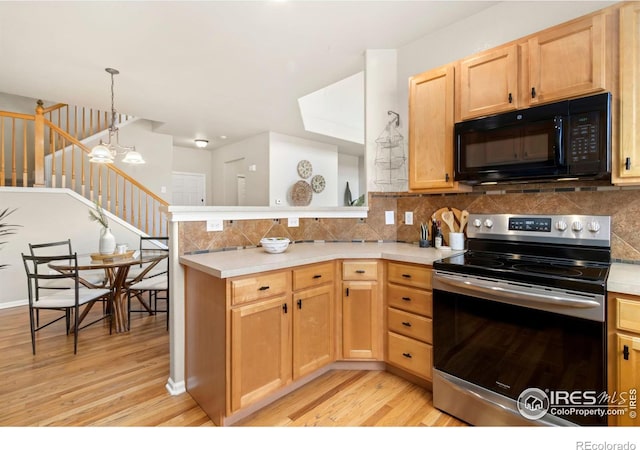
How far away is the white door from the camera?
7.07 m

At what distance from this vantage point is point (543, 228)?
76.4 inches

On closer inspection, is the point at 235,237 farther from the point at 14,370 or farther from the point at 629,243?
the point at 629,243

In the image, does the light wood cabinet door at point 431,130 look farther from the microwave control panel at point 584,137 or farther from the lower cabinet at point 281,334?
the lower cabinet at point 281,334

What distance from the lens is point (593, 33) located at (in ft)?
Answer: 5.21

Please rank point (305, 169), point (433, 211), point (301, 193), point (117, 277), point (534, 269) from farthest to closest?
point (305, 169), point (301, 193), point (117, 277), point (433, 211), point (534, 269)

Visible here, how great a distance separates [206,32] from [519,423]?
11.4 ft

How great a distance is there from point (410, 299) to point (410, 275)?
0.53 ft

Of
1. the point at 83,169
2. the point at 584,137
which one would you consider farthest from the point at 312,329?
the point at 83,169

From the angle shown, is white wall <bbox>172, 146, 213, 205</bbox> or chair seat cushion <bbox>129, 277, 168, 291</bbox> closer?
Result: chair seat cushion <bbox>129, 277, 168, 291</bbox>

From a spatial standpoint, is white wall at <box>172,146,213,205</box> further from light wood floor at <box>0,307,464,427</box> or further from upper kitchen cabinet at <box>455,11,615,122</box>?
upper kitchen cabinet at <box>455,11,615,122</box>

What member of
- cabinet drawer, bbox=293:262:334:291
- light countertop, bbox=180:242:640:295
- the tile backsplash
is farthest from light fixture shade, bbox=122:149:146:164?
cabinet drawer, bbox=293:262:334:291

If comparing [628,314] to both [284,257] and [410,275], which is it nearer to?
[410,275]

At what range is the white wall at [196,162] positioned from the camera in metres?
7.16

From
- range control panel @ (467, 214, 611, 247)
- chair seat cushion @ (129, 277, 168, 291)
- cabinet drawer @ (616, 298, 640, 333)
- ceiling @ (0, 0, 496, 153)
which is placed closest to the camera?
cabinet drawer @ (616, 298, 640, 333)
